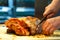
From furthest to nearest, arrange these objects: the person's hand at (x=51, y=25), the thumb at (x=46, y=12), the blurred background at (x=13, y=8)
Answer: the blurred background at (x=13, y=8), the thumb at (x=46, y=12), the person's hand at (x=51, y=25)

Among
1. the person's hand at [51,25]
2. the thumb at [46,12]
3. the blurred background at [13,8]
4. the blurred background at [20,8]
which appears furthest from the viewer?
the blurred background at [13,8]

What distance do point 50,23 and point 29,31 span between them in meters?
0.20

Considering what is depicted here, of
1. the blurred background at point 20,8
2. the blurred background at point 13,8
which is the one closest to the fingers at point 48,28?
the blurred background at point 20,8

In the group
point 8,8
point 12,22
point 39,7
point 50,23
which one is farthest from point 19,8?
point 50,23

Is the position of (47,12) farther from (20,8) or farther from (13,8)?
(20,8)

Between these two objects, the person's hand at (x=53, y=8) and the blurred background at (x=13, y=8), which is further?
the blurred background at (x=13, y=8)

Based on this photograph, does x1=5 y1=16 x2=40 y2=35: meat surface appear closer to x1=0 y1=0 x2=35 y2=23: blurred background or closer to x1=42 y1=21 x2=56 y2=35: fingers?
x1=42 y1=21 x2=56 y2=35: fingers

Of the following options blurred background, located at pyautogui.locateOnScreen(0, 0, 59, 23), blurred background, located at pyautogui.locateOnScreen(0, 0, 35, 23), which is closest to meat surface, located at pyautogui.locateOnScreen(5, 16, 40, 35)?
blurred background, located at pyautogui.locateOnScreen(0, 0, 59, 23)

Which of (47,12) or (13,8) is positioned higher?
(47,12)

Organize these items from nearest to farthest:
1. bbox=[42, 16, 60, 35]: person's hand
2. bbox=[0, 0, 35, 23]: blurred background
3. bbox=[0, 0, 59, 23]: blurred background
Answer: bbox=[42, 16, 60, 35]: person's hand, bbox=[0, 0, 59, 23]: blurred background, bbox=[0, 0, 35, 23]: blurred background

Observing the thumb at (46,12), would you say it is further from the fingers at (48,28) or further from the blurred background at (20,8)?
the blurred background at (20,8)

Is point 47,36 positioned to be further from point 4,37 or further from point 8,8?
point 8,8

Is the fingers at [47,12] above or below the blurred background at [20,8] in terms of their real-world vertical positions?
above

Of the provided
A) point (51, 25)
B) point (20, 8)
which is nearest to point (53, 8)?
point (51, 25)
